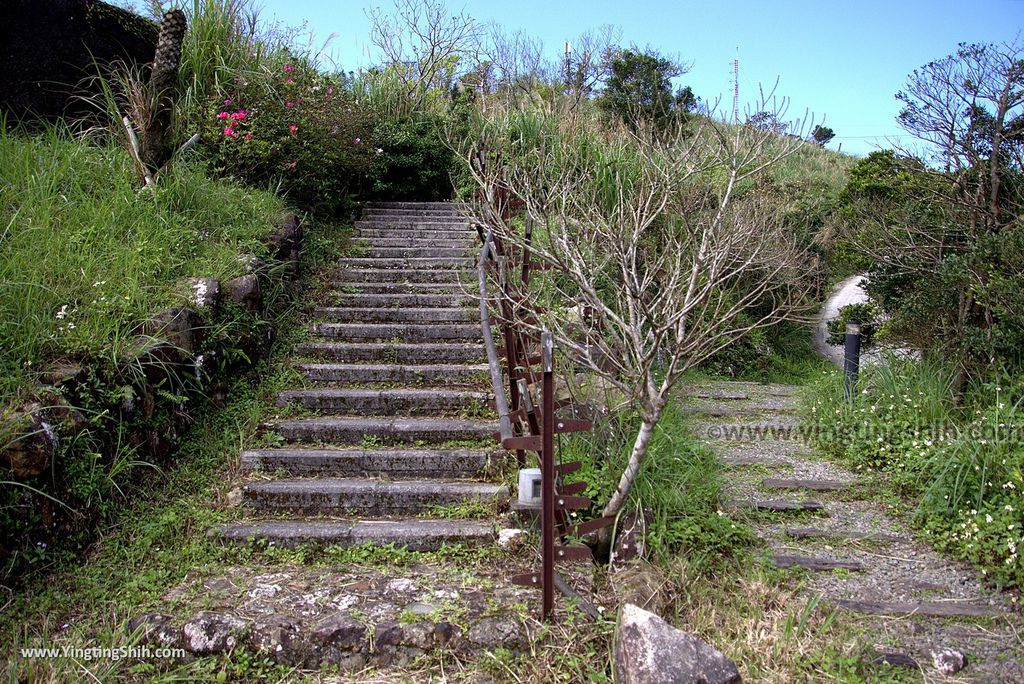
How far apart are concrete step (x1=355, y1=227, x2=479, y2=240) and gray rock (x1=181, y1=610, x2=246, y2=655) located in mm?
5997

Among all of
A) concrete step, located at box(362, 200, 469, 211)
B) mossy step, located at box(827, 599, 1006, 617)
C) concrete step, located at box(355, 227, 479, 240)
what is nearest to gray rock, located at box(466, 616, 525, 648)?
mossy step, located at box(827, 599, 1006, 617)

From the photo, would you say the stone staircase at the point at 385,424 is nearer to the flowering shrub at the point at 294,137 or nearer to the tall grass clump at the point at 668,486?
the tall grass clump at the point at 668,486

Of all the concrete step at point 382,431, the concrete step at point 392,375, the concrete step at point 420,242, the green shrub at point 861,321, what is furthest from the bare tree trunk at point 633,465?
the concrete step at point 420,242

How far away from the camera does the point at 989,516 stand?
3.89 meters

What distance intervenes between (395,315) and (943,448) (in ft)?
15.4

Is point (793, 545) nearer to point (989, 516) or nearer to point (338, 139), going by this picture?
point (989, 516)

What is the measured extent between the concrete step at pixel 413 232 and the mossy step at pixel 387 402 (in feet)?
11.7

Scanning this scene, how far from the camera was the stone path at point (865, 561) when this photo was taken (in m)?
3.26

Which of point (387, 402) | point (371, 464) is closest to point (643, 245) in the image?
point (387, 402)

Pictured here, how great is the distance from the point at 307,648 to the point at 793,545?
2.78 meters

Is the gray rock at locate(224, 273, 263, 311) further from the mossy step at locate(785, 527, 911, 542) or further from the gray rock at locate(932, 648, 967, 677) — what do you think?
the gray rock at locate(932, 648, 967, 677)

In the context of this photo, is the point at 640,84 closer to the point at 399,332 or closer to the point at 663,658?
the point at 399,332

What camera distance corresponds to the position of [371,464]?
4.73 m

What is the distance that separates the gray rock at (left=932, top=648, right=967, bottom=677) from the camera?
309 cm
